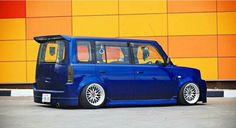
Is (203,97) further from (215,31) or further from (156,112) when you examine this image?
(215,31)

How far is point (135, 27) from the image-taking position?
58.3 ft

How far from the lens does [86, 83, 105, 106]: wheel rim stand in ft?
36.6

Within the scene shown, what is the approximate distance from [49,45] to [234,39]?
24.1 ft

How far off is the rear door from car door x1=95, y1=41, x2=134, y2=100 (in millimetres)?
673

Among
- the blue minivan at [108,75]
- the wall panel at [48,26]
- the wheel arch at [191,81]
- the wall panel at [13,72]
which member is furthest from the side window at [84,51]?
the wall panel at [13,72]

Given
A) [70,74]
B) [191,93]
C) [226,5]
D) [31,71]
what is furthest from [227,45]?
[70,74]

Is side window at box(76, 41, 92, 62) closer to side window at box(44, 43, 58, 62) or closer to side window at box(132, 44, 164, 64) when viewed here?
side window at box(44, 43, 58, 62)

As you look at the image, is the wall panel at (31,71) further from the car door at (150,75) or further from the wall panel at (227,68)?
the car door at (150,75)

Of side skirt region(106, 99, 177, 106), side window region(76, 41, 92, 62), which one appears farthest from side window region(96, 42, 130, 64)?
side skirt region(106, 99, 177, 106)

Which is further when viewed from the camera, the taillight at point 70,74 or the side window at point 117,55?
the side window at point 117,55

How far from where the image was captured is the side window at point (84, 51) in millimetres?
11172

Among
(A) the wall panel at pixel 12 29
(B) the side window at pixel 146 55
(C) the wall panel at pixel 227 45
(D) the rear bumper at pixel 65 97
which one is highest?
(A) the wall panel at pixel 12 29

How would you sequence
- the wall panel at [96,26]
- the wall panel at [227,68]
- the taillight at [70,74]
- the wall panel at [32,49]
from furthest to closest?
the wall panel at [32,49]
the wall panel at [96,26]
the wall panel at [227,68]
the taillight at [70,74]

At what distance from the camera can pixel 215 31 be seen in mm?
17422
